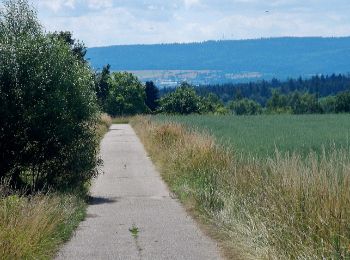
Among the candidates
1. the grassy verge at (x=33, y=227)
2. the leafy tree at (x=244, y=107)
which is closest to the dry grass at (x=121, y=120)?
the leafy tree at (x=244, y=107)

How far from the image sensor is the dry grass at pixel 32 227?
963cm

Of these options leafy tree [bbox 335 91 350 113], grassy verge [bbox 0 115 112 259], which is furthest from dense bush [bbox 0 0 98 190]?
leafy tree [bbox 335 91 350 113]

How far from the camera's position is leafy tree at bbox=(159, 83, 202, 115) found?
8738 cm

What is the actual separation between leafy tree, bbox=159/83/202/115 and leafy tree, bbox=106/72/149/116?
18.2 feet

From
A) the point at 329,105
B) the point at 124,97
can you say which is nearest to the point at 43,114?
the point at 124,97

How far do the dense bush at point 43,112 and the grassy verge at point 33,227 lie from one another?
4.06m

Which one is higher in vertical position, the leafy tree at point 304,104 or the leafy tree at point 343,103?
the leafy tree at point 343,103

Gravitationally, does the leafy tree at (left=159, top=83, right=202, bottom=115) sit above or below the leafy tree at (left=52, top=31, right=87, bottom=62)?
below

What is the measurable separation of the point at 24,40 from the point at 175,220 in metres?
6.45

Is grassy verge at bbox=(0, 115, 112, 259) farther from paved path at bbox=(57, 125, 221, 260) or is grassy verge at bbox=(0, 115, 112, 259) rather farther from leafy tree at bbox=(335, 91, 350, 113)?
leafy tree at bbox=(335, 91, 350, 113)

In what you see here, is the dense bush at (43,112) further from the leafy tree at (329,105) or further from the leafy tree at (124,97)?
the leafy tree at (329,105)

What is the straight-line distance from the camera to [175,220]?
565 inches

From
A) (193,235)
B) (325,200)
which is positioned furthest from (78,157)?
(325,200)

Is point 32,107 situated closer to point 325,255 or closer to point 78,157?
point 78,157
